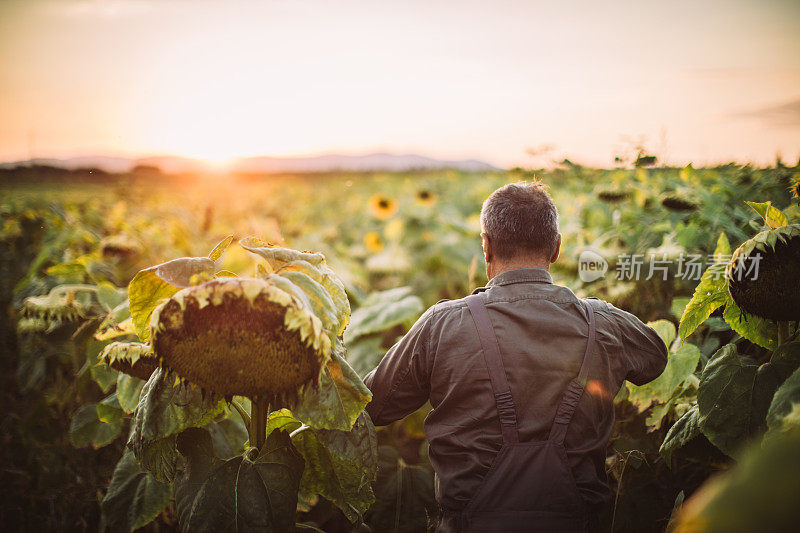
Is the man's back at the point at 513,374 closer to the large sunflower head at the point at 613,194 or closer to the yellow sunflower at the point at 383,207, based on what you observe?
the large sunflower head at the point at 613,194

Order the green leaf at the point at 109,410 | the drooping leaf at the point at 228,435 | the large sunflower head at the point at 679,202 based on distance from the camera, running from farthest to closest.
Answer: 1. the large sunflower head at the point at 679,202
2. the green leaf at the point at 109,410
3. the drooping leaf at the point at 228,435

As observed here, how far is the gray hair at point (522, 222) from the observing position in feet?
6.35

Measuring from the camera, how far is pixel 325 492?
1.75 m

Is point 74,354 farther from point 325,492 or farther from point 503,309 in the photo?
point 503,309

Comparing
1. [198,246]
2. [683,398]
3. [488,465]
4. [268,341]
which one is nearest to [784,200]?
[683,398]

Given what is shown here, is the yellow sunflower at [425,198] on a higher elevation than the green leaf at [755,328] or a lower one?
higher

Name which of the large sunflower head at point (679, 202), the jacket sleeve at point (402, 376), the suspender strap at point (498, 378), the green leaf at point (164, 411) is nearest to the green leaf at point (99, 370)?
the green leaf at point (164, 411)

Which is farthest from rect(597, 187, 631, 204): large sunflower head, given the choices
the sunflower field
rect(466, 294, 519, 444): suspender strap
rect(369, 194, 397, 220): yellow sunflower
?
rect(369, 194, 397, 220): yellow sunflower

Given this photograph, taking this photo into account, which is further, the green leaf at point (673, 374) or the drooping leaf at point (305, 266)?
the green leaf at point (673, 374)

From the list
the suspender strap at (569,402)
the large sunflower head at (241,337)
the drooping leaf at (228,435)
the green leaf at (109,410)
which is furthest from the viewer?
the green leaf at (109,410)

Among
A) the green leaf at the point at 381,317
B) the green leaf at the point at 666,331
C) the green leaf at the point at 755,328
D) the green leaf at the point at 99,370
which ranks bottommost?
the green leaf at the point at 99,370

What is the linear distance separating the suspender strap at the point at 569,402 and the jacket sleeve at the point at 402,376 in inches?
19.3

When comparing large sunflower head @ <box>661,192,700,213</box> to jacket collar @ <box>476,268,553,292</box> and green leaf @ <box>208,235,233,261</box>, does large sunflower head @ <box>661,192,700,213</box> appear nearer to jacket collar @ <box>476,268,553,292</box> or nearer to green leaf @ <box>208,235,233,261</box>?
jacket collar @ <box>476,268,553,292</box>

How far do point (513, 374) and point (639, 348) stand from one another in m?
0.57
